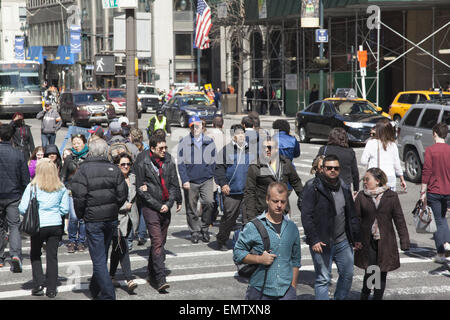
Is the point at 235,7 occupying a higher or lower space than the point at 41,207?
higher

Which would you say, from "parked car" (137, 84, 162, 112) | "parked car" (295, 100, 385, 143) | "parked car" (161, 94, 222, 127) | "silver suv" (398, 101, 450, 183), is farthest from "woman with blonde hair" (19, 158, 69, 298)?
"parked car" (137, 84, 162, 112)

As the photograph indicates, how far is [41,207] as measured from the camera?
8.48 m

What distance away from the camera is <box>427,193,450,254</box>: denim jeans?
32.5 feet

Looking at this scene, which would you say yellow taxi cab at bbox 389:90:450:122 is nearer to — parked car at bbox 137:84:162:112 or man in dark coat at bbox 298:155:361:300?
parked car at bbox 137:84:162:112

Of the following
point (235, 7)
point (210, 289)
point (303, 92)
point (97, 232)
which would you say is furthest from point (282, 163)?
point (235, 7)

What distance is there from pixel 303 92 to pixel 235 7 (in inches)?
296

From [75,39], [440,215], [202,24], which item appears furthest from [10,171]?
[75,39]

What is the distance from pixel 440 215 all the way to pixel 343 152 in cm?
158

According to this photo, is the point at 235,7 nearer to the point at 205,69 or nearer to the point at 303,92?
the point at 303,92

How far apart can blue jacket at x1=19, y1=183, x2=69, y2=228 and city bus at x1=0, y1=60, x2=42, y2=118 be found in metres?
36.8

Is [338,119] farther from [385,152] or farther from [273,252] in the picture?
[273,252]

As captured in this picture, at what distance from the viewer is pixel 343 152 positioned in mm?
9844

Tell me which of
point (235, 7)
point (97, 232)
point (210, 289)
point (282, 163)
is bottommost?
point (210, 289)

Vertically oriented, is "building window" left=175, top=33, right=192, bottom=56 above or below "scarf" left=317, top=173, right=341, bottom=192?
above
